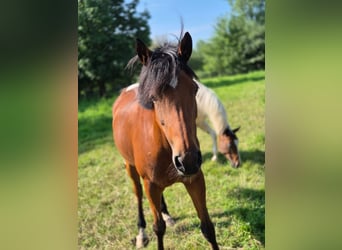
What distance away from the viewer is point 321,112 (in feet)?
2.60

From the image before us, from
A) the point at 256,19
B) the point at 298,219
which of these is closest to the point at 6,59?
the point at 298,219

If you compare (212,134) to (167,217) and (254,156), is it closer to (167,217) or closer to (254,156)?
(254,156)

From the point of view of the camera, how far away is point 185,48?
1.71 metres

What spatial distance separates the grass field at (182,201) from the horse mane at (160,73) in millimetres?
1392

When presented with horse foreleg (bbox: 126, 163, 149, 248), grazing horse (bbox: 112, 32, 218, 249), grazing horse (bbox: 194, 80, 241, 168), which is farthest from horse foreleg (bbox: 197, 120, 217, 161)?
grazing horse (bbox: 112, 32, 218, 249)

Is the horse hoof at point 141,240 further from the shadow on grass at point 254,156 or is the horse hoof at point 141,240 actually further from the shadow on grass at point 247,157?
the shadow on grass at point 254,156

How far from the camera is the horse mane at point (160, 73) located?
158cm

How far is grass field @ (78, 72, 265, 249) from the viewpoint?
8.20 ft

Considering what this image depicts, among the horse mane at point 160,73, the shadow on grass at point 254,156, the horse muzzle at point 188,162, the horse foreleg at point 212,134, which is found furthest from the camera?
the horse foreleg at point 212,134

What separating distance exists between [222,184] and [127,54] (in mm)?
2904

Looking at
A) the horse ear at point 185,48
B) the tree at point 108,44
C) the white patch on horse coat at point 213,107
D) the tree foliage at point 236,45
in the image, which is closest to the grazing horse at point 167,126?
the horse ear at point 185,48

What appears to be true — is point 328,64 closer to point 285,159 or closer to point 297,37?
point 297,37

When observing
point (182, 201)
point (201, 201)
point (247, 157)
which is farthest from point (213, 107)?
point (201, 201)

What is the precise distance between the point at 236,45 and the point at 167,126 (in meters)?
13.8
